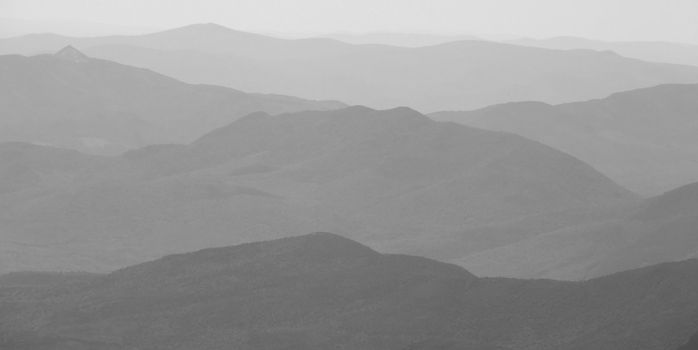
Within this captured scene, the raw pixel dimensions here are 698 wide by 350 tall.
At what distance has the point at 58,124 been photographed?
228 feet

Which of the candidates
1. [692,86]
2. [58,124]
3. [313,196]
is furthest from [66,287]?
[692,86]

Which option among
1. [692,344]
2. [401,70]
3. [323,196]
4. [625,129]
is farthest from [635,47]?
[692,344]

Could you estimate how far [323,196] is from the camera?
47.5 metres

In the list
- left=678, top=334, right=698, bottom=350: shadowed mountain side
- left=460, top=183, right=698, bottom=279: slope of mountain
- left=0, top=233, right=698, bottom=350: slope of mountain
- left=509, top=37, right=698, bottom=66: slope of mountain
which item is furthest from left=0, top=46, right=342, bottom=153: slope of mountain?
left=509, top=37, right=698, bottom=66: slope of mountain

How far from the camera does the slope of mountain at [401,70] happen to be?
110750 millimetres

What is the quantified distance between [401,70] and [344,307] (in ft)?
322

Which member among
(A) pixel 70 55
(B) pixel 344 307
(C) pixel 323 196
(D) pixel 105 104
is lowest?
(D) pixel 105 104

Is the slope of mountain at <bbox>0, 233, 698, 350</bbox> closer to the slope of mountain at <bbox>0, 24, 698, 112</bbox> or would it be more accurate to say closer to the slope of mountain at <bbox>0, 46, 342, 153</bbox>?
the slope of mountain at <bbox>0, 46, 342, 153</bbox>

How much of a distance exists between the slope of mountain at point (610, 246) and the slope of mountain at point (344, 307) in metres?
9.48

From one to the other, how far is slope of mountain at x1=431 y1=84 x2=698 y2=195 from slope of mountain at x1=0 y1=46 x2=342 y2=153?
14055 mm

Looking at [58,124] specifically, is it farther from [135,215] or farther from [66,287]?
[66,287]

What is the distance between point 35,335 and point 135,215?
20.8 m

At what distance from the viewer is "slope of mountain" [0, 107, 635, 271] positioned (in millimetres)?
40844

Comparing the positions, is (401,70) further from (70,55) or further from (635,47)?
(635,47)
